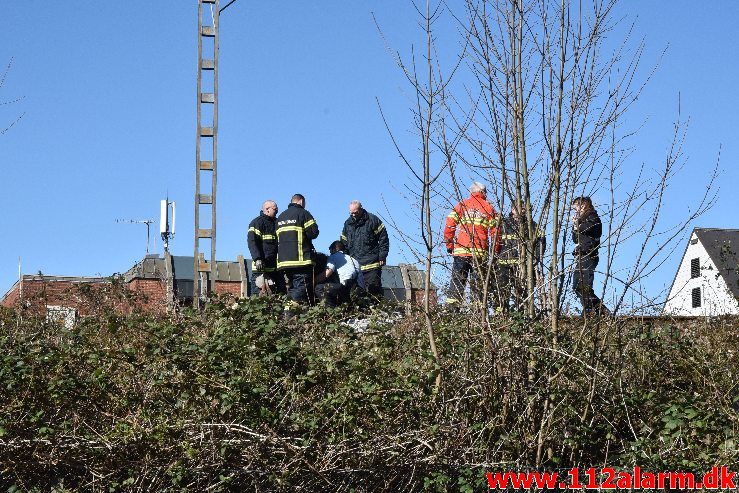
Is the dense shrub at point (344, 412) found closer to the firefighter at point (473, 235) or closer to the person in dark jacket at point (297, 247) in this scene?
the firefighter at point (473, 235)

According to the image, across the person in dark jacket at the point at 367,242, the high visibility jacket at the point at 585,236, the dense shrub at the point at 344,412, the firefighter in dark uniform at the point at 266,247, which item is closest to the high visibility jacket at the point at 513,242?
the high visibility jacket at the point at 585,236

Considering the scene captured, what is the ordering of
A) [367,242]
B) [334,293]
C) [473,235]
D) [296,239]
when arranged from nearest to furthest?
1. [473,235]
2. [296,239]
3. [334,293]
4. [367,242]

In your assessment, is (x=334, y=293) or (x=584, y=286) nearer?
(x=584, y=286)

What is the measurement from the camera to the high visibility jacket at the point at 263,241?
1272cm

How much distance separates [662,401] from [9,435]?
4.13m

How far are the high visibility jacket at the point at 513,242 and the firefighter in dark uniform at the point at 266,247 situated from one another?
6.44 m

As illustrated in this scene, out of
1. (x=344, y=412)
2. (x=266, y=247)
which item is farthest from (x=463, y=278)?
(x=266, y=247)

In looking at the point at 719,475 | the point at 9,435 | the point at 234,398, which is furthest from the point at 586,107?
the point at 9,435

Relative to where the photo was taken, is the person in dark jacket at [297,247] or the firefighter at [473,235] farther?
the person in dark jacket at [297,247]

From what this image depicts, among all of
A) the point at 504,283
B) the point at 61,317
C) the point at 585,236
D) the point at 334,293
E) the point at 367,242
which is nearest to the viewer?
the point at 504,283

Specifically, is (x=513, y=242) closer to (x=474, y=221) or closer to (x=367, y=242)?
(x=474, y=221)

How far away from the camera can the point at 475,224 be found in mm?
6465

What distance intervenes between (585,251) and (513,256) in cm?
47

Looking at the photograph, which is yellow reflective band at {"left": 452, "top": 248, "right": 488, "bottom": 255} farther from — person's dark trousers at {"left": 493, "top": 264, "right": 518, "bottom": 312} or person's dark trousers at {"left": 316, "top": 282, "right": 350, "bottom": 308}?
person's dark trousers at {"left": 316, "top": 282, "right": 350, "bottom": 308}
